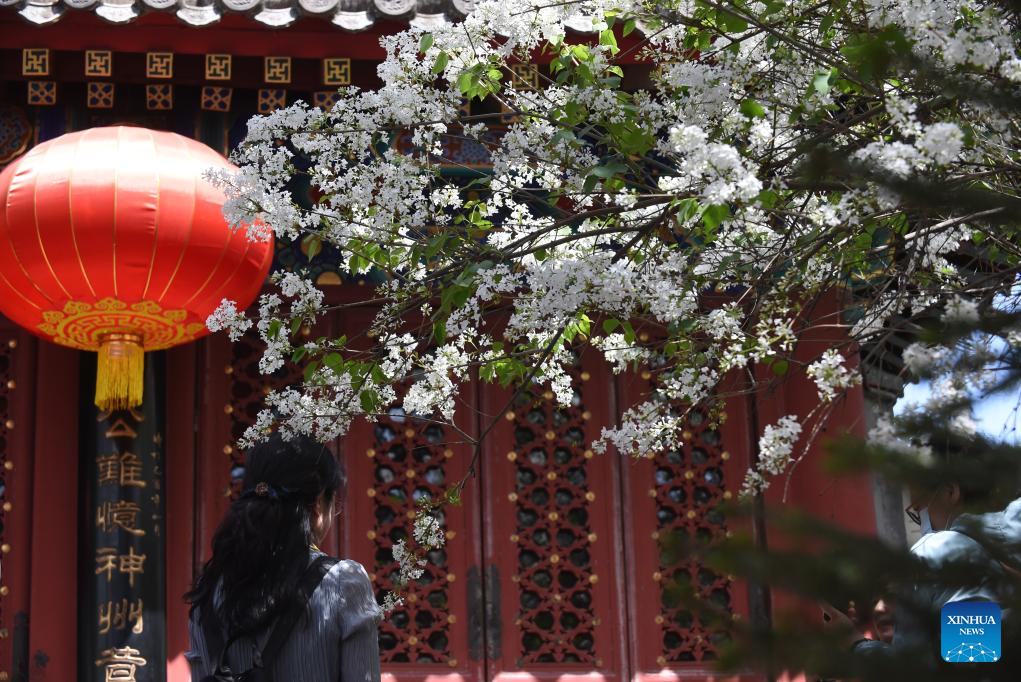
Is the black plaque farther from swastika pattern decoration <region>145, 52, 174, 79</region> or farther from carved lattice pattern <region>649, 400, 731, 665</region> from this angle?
carved lattice pattern <region>649, 400, 731, 665</region>

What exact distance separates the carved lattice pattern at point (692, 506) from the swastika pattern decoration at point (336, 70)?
77.3 inches

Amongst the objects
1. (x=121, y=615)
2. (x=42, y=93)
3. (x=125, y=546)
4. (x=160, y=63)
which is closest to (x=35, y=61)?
(x=42, y=93)

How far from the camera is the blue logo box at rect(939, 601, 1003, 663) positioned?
4.40 ft

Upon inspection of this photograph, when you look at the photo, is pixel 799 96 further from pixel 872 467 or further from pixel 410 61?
pixel 872 467

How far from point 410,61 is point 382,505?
237cm

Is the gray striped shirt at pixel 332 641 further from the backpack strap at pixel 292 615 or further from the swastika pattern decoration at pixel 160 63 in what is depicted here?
the swastika pattern decoration at pixel 160 63

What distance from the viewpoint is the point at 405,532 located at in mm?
5336

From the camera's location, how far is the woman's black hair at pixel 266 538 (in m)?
2.52

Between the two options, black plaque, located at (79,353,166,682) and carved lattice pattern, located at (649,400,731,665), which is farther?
carved lattice pattern, located at (649,400,731,665)

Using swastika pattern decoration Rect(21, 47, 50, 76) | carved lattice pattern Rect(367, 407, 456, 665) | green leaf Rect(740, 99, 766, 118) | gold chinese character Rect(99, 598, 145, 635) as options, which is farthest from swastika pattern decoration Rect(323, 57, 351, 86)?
green leaf Rect(740, 99, 766, 118)

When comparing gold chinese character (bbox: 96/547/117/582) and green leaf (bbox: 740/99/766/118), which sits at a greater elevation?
green leaf (bbox: 740/99/766/118)

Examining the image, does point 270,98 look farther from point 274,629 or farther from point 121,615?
point 274,629

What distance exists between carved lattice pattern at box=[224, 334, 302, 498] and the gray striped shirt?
9.19 ft

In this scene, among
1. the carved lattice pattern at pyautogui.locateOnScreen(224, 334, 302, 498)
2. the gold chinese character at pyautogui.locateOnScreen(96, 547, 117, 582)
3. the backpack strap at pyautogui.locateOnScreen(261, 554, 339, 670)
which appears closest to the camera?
the backpack strap at pyautogui.locateOnScreen(261, 554, 339, 670)
